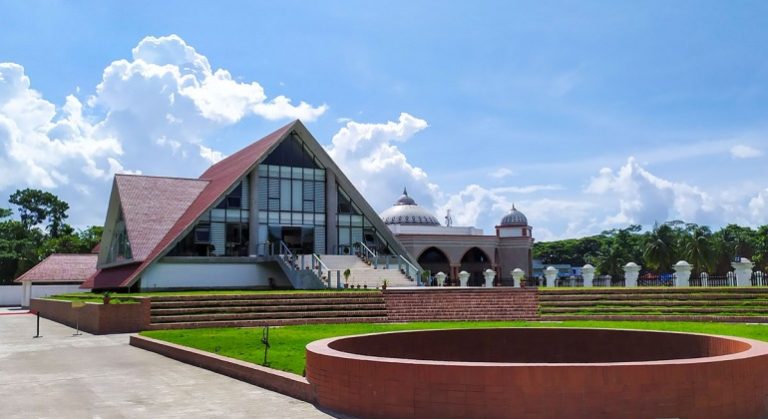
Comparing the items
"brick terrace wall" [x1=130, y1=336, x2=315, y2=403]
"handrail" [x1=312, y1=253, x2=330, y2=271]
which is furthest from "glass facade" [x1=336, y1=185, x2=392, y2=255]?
"brick terrace wall" [x1=130, y1=336, x2=315, y2=403]

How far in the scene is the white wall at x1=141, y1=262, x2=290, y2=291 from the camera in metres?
37.7

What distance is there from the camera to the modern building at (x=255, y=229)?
124 feet

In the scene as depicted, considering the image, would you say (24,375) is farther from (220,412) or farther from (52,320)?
(52,320)

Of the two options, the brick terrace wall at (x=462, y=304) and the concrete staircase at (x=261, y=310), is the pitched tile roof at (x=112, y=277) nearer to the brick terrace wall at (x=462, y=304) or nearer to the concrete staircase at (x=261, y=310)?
the concrete staircase at (x=261, y=310)

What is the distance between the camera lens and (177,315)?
2527 cm

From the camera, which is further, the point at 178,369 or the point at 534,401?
the point at 178,369

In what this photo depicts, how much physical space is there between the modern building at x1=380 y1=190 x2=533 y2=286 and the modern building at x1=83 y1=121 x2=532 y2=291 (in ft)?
68.2

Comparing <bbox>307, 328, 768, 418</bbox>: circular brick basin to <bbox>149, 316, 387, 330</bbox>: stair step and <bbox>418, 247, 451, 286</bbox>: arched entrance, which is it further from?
<bbox>418, 247, 451, 286</bbox>: arched entrance

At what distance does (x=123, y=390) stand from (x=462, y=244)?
55182mm

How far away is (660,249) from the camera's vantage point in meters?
69.9

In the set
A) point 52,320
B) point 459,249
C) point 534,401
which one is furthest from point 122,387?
point 459,249

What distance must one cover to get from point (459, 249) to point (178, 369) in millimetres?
52338

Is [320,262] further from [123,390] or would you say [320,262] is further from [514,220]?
[514,220]

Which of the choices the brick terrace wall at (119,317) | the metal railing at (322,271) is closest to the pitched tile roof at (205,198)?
the metal railing at (322,271)
